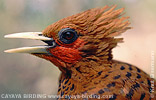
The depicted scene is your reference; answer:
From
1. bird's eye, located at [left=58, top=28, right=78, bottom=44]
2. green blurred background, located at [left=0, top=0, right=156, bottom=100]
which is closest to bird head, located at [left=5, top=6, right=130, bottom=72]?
bird's eye, located at [left=58, top=28, right=78, bottom=44]

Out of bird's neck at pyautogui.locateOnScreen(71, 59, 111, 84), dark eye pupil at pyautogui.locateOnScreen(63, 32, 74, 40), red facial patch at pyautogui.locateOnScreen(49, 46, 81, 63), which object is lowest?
bird's neck at pyautogui.locateOnScreen(71, 59, 111, 84)

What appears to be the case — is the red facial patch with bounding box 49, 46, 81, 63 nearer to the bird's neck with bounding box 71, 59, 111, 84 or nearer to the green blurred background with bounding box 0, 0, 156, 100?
→ the bird's neck with bounding box 71, 59, 111, 84

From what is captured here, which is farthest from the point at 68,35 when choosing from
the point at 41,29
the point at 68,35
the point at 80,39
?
the point at 41,29

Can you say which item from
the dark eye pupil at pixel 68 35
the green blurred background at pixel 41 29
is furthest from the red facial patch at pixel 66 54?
the green blurred background at pixel 41 29

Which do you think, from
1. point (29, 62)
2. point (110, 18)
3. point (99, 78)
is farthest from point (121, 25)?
point (29, 62)

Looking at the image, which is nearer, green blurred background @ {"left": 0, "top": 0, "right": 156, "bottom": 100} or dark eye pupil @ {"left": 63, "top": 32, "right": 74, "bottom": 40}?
dark eye pupil @ {"left": 63, "top": 32, "right": 74, "bottom": 40}

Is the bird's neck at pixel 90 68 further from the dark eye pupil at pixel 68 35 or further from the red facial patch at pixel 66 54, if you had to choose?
the dark eye pupil at pixel 68 35
